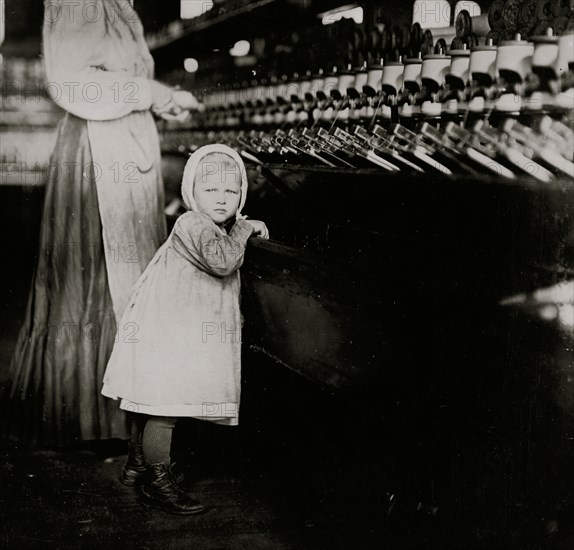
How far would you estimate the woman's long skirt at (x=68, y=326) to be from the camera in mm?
2455

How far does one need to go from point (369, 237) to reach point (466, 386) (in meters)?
0.62

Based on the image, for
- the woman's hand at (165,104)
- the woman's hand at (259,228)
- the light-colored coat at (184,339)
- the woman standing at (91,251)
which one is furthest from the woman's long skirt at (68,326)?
the woman's hand at (259,228)

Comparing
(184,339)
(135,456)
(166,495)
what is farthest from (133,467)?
(184,339)

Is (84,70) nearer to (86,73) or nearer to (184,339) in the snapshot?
(86,73)

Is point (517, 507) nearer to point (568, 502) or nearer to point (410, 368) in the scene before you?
point (568, 502)

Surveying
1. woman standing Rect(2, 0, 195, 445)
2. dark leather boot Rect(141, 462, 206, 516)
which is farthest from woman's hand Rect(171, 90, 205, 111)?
dark leather boot Rect(141, 462, 206, 516)

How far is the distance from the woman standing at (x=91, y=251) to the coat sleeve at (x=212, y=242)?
0.59ft

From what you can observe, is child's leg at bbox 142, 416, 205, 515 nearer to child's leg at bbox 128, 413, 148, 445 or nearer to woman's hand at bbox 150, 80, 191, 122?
child's leg at bbox 128, 413, 148, 445

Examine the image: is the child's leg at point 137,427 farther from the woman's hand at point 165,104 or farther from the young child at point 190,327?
the woman's hand at point 165,104

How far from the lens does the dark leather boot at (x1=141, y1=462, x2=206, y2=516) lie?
2326 mm

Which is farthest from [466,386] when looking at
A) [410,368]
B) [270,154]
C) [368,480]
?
[270,154]

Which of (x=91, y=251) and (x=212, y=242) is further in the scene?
(x=91, y=251)

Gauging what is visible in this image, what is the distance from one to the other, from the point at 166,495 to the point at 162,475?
0.06 meters

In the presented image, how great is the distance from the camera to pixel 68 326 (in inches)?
97.3
